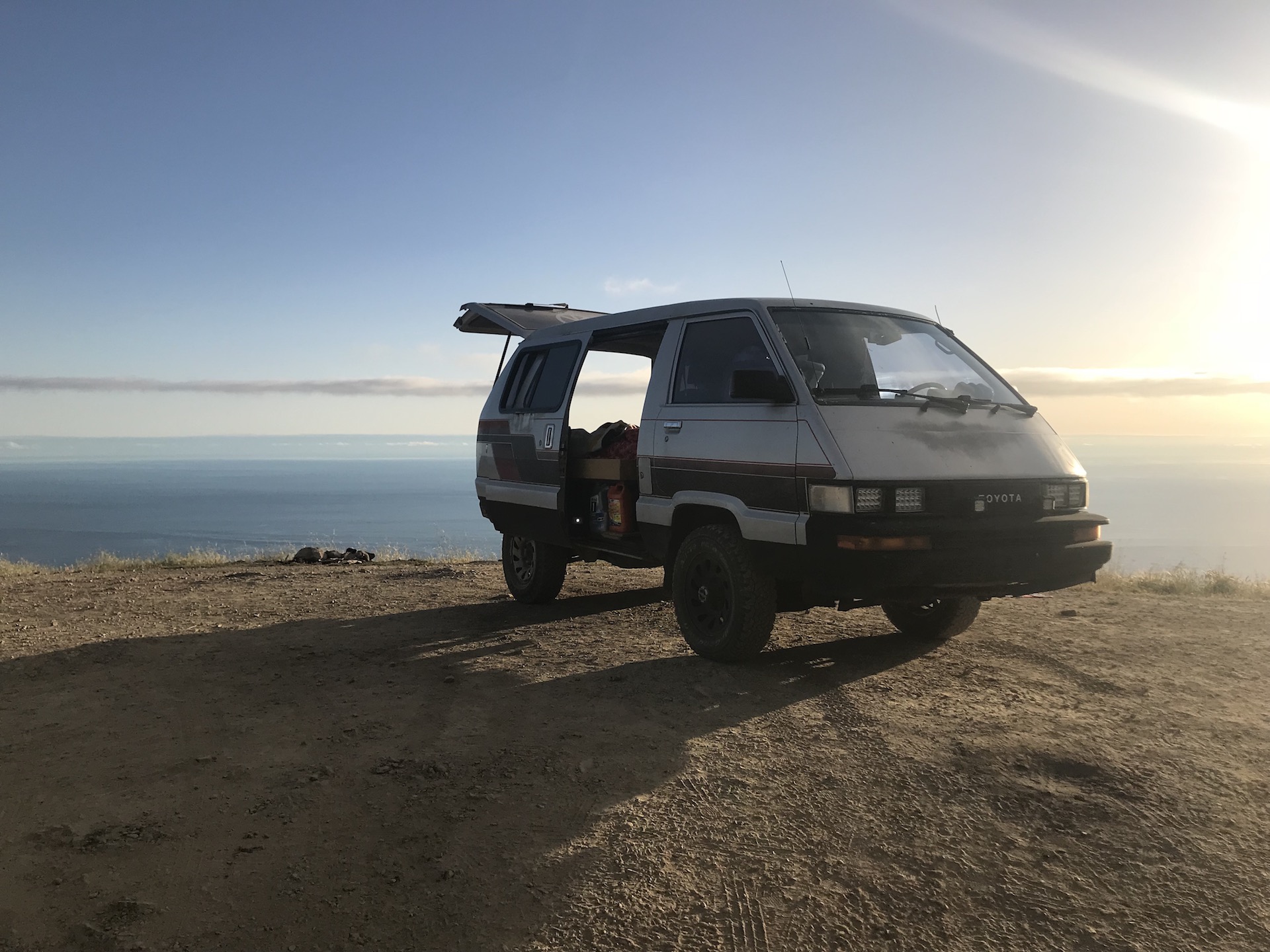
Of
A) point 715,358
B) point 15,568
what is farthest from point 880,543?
point 15,568

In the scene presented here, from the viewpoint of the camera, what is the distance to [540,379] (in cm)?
797

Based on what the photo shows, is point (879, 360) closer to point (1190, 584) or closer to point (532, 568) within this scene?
point (532, 568)

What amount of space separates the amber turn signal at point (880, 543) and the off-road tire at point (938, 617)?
5.45 ft

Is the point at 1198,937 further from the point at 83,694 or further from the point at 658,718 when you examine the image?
the point at 83,694

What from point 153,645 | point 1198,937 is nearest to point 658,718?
point 1198,937

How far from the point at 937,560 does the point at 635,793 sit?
7.70 ft

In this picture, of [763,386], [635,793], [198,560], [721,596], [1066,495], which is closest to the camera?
[635,793]

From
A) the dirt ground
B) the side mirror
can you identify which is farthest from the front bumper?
the side mirror

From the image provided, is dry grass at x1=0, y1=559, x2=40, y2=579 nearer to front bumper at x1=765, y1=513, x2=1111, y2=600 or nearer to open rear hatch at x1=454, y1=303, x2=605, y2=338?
open rear hatch at x1=454, y1=303, x2=605, y2=338

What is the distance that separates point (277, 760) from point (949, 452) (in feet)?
12.8

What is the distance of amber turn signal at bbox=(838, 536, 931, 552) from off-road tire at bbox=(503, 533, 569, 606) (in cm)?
336

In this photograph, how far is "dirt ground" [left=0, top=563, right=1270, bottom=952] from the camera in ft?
9.20

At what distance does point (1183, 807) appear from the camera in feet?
11.6

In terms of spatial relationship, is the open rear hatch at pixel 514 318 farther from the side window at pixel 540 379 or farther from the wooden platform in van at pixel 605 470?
the wooden platform in van at pixel 605 470
